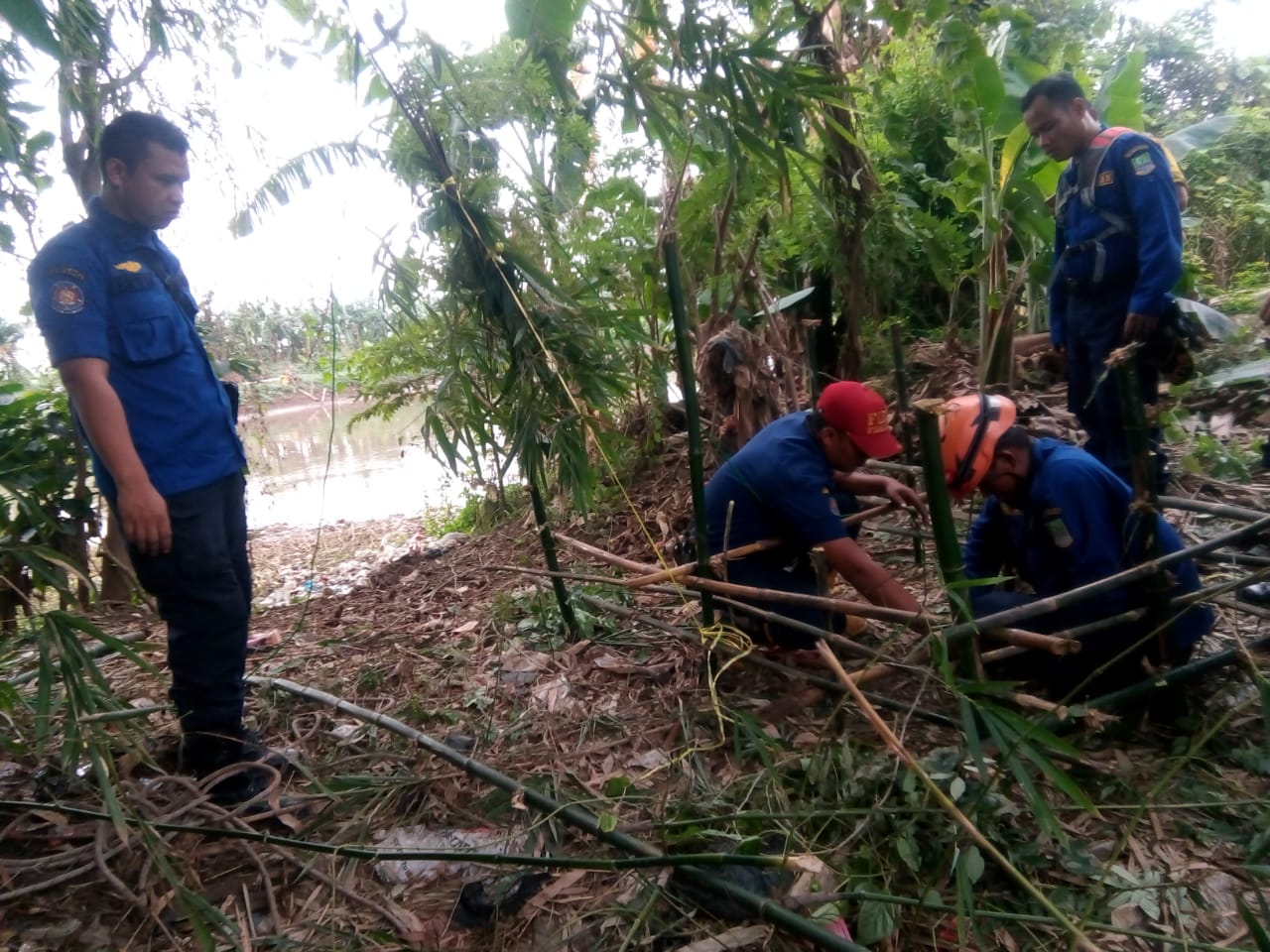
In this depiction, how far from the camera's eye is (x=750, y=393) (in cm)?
374

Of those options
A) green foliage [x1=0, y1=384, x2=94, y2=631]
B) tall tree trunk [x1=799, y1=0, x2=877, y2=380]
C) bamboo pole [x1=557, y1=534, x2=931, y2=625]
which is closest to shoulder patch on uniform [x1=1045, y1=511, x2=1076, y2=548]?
bamboo pole [x1=557, y1=534, x2=931, y2=625]

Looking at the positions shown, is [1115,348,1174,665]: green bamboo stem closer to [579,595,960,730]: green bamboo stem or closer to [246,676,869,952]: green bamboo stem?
[579,595,960,730]: green bamboo stem

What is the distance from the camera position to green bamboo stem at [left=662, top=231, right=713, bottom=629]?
6.66 ft

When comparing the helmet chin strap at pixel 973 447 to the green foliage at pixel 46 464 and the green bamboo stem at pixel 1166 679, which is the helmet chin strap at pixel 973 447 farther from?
the green foliage at pixel 46 464

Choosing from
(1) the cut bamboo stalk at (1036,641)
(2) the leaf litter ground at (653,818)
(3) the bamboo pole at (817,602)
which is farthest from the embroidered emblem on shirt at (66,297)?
(1) the cut bamboo stalk at (1036,641)

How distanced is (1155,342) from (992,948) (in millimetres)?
2147

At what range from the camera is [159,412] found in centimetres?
203

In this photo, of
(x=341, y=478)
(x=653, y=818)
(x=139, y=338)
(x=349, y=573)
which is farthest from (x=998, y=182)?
(x=341, y=478)

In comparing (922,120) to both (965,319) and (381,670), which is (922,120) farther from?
(381,670)

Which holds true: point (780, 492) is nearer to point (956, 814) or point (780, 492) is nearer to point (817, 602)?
point (817, 602)

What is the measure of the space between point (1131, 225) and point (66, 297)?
317cm

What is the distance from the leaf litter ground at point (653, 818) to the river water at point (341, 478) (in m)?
3.01

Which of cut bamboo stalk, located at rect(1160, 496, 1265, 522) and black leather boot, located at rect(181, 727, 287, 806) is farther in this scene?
cut bamboo stalk, located at rect(1160, 496, 1265, 522)

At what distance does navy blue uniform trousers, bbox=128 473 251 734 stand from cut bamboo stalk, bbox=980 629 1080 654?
185 cm
